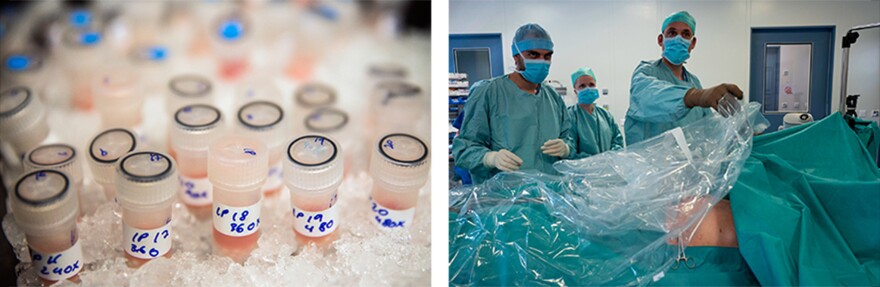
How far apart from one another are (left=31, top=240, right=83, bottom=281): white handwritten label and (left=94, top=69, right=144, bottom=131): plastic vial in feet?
0.94

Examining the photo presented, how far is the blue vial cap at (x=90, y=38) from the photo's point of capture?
1191 millimetres

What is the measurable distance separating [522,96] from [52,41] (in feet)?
4.27

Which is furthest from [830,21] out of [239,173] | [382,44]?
[239,173]

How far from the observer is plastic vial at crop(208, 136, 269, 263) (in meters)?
1.23

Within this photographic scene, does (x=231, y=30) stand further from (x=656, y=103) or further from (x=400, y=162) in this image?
(x=656, y=103)

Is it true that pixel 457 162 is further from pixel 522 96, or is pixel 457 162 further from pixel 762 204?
pixel 762 204

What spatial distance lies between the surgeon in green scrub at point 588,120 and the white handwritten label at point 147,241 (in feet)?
4.27

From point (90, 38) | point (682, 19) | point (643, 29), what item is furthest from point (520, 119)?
point (90, 38)

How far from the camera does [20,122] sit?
1.20 metres

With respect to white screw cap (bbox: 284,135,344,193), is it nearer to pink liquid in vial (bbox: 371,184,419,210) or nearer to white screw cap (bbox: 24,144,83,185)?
pink liquid in vial (bbox: 371,184,419,210)

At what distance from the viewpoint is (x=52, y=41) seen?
118 centimetres

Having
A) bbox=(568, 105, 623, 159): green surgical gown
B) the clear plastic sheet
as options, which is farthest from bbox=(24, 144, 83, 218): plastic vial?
bbox=(568, 105, 623, 159): green surgical gown

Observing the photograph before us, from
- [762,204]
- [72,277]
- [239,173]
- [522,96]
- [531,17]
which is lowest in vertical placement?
[72,277]

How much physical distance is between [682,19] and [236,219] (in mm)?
1557
